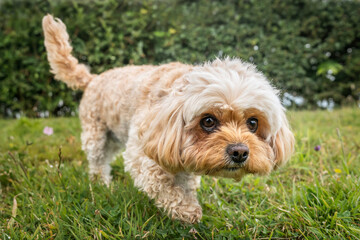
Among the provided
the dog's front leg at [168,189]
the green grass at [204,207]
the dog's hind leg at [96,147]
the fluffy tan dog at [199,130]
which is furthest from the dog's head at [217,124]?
the dog's hind leg at [96,147]

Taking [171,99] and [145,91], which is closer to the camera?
[171,99]

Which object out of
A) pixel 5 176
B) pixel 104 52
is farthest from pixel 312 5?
pixel 5 176

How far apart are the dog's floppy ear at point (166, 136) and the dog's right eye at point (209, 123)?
0.45 feet

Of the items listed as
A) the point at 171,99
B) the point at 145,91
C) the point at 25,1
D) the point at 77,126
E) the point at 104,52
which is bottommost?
the point at 77,126

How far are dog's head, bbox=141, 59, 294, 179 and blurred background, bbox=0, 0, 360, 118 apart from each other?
3892mm

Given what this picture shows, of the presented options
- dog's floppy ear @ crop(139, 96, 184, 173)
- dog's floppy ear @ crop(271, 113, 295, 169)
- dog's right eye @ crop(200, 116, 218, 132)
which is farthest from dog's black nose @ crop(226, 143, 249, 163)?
dog's floppy ear @ crop(271, 113, 295, 169)

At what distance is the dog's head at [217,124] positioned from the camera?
185cm

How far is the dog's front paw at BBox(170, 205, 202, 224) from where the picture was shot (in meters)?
2.09

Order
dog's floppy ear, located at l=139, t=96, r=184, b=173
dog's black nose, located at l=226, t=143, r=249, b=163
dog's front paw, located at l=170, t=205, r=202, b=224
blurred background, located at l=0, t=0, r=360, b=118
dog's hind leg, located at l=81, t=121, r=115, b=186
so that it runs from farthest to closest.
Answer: blurred background, located at l=0, t=0, r=360, b=118
dog's hind leg, located at l=81, t=121, r=115, b=186
dog's front paw, located at l=170, t=205, r=202, b=224
dog's floppy ear, located at l=139, t=96, r=184, b=173
dog's black nose, located at l=226, t=143, r=249, b=163

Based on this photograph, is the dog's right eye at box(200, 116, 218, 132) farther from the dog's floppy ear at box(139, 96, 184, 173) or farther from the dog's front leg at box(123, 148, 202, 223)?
the dog's front leg at box(123, 148, 202, 223)

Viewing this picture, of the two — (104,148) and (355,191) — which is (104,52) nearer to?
(104,148)

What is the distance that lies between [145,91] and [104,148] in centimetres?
127

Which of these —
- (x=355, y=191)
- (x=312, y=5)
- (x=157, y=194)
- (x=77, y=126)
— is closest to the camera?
(x=355, y=191)

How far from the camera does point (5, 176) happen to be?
9.42 ft
